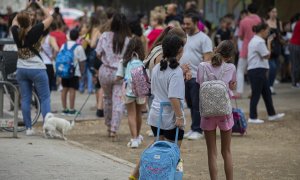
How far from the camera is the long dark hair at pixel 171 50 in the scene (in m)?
8.21

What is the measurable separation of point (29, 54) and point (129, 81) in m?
1.78

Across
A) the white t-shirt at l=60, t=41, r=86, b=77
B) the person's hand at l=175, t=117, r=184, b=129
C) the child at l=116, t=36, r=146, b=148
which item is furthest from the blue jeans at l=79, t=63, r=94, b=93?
the person's hand at l=175, t=117, r=184, b=129

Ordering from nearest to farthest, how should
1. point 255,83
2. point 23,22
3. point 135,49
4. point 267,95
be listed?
point 135,49, point 23,22, point 255,83, point 267,95

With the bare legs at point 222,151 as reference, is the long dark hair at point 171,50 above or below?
above

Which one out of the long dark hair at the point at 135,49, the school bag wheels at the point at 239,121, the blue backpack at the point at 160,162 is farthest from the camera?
the school bag wheels at the point at 239,121

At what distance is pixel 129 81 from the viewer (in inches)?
462

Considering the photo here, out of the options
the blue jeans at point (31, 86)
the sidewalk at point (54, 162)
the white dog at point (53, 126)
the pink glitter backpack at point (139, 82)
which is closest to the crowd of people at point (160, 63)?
the blue jeans at point (31, 86)

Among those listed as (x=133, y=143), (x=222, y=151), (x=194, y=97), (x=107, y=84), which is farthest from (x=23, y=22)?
(x=222, y=151)

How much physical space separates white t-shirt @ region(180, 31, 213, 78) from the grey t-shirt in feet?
14.1

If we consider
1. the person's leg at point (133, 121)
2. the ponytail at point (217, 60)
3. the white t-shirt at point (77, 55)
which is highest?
the ponytail at point (217, 60)

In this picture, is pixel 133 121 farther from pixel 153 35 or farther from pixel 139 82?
pixel 153 35

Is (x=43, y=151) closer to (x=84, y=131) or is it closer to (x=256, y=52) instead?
(x=84, y=131)

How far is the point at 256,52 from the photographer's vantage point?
14570mm

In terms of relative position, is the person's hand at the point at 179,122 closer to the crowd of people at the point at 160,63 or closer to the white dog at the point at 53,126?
the crowd of people at the point at 160,63
